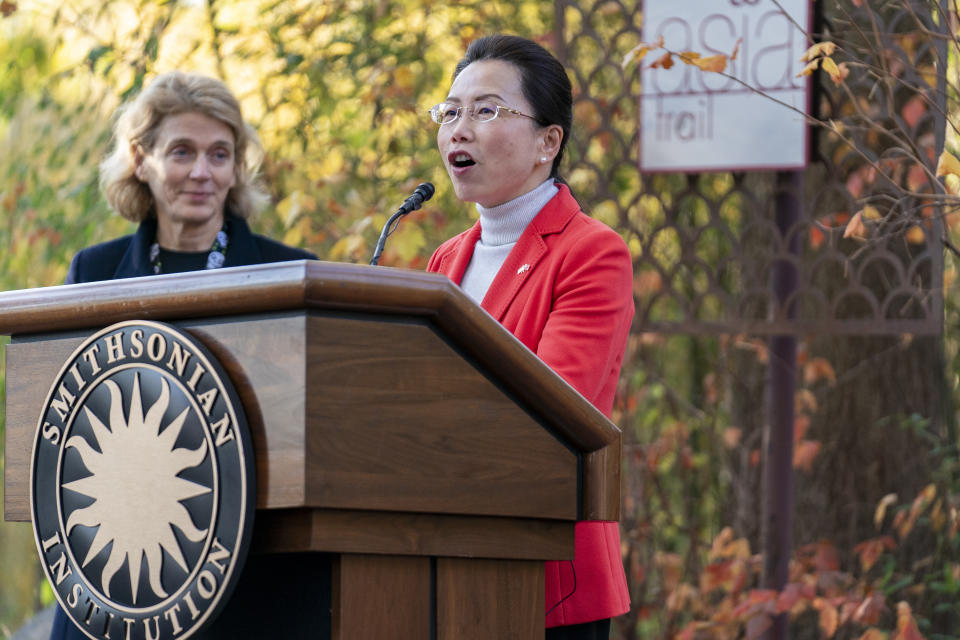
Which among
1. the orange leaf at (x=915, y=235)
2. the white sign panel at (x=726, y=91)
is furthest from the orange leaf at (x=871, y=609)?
the white sign panel at (x=726, y=91)

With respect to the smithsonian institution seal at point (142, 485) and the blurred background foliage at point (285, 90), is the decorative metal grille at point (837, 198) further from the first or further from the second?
the smithsonian institution seal at point (142, 485)

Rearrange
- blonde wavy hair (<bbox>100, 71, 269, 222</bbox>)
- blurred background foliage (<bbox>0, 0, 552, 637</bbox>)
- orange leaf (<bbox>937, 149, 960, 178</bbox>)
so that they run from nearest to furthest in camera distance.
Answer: orange leaf (<bbox>937, 149, 960, 178</bbox>)
blonde wavy hair (<bbox>100, 71, 269, 222</bbox>)
blurred background foliage (<bbox>0, 0, 552, 637</bbox>)

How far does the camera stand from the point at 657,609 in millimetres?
5340

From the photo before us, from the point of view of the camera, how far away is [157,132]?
123 inches

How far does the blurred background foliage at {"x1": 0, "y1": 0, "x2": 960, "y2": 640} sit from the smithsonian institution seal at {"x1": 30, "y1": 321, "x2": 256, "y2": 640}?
315cm

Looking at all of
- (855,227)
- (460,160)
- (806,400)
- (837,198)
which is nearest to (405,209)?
(460,160)

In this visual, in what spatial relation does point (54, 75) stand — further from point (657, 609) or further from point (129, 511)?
point (129, 511)

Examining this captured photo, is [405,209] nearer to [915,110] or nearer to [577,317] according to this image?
[577,317]

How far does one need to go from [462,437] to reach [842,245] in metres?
3.37

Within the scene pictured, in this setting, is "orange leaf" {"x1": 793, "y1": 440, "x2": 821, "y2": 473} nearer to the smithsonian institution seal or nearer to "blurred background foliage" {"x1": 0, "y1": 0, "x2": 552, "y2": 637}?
"blurred background foliage" {"x1": 0, "y1": 0, "x2": 552, "y2": 637}

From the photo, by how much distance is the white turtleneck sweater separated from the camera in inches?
85.3

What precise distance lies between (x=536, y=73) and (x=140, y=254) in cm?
118

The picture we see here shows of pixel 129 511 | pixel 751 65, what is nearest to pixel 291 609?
pixel 129 511

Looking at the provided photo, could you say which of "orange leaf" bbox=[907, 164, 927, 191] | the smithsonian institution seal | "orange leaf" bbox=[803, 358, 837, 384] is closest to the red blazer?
the smithsonian institution seal
